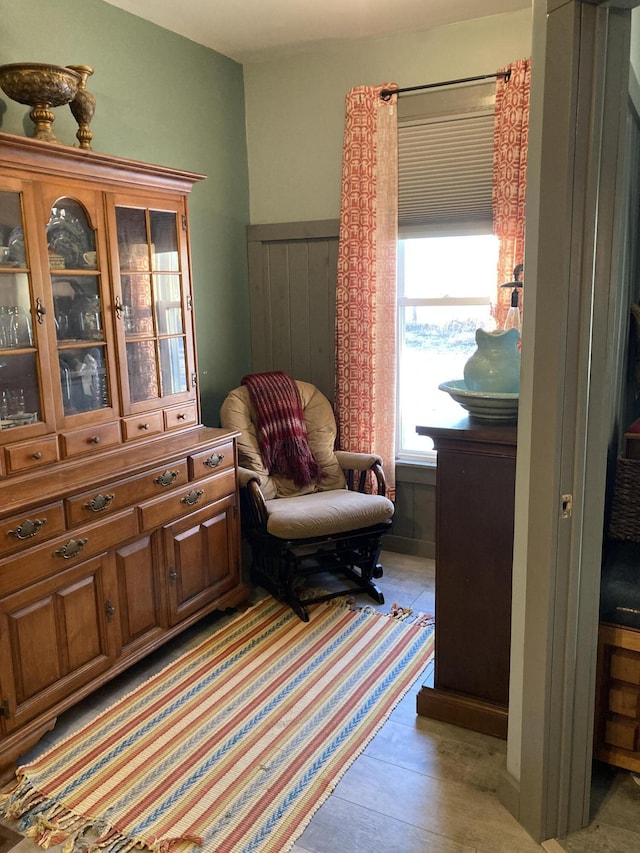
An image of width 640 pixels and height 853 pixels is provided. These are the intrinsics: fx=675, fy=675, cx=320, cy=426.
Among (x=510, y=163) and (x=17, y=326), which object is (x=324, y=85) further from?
(x=17, y=326)

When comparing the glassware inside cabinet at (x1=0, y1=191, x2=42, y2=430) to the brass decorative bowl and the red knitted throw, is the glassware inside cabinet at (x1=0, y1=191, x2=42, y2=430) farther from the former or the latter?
the red knitted throw

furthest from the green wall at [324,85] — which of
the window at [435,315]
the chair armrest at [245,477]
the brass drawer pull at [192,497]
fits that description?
the brass drawer pull at [192,497]

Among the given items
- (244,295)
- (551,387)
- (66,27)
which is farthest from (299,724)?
(66,27)

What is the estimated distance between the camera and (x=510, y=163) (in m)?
3.13

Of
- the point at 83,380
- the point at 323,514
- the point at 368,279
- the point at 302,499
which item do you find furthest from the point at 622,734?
the point at 368,279

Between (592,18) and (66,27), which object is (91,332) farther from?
(592,18)

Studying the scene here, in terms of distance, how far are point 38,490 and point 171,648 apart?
1.03m

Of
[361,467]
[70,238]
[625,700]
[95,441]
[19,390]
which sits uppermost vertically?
[70,238]

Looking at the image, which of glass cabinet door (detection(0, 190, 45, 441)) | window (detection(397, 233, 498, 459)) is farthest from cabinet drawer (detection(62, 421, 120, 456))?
window (detection(397, 233, 498, 459))

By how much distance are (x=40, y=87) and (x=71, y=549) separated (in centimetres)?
157

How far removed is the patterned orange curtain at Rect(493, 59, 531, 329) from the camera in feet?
10.1

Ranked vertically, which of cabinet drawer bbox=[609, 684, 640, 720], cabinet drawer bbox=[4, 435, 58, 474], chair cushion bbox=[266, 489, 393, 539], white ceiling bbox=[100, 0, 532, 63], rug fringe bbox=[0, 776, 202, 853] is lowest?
rug fringe bbox=[0, 776, 202, 853]

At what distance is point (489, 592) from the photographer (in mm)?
2221

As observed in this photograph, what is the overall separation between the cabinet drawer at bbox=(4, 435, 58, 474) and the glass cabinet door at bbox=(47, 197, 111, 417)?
A: 143 millimetres
